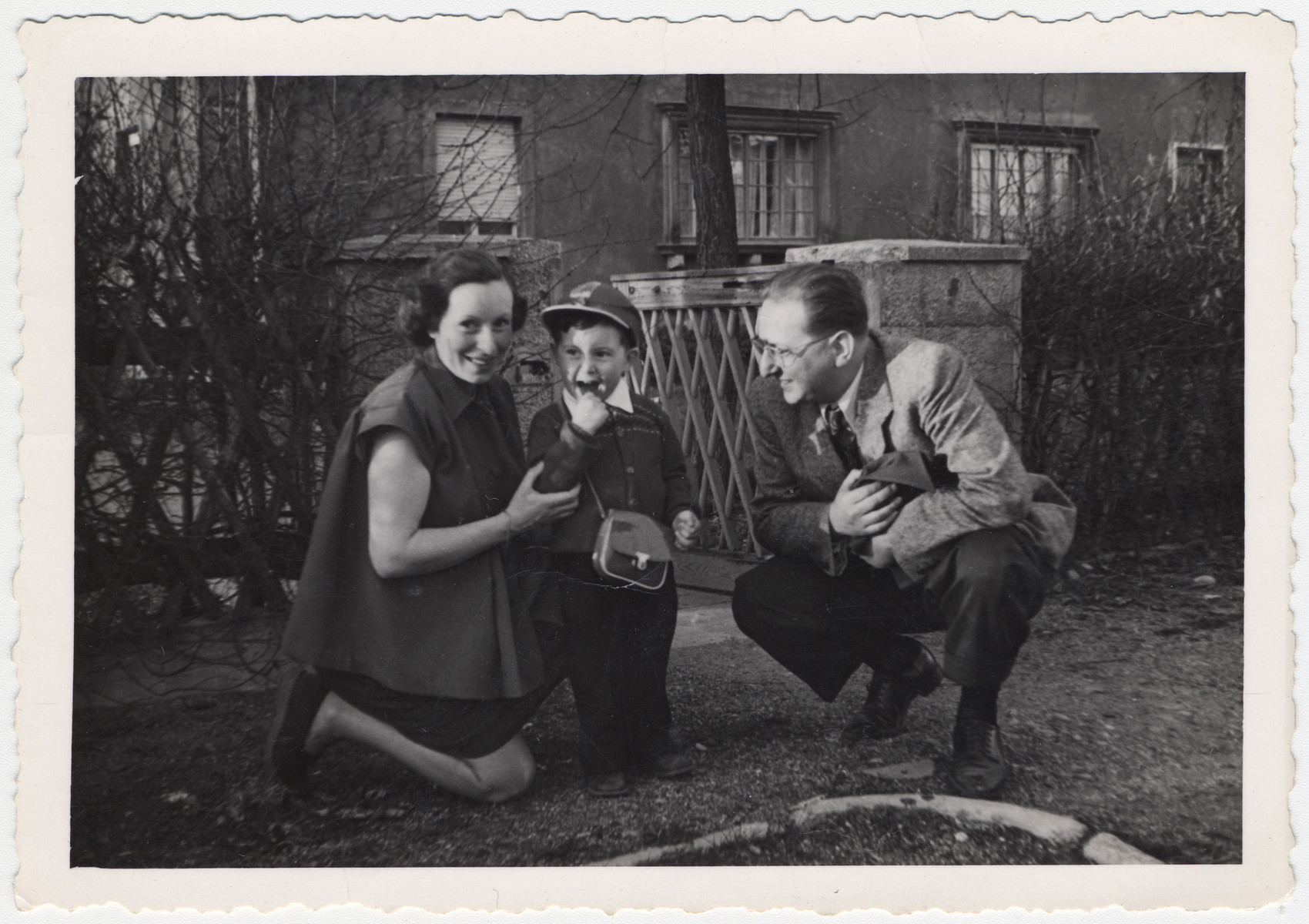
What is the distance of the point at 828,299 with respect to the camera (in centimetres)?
387

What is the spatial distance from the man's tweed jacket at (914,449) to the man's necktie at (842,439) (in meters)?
0.02

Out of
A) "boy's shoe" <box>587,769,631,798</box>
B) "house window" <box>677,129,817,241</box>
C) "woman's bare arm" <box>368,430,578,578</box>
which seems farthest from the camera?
"house window" <box>677,129,817,241</box>

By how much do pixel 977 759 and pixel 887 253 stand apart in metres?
1.61

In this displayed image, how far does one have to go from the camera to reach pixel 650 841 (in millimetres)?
3742

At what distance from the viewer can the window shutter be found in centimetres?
409

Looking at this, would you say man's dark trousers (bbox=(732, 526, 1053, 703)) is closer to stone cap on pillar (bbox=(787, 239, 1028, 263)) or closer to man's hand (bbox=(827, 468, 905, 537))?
man's hand (bbox=(827, 468, 905, 537))

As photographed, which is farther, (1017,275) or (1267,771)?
(1017,275)

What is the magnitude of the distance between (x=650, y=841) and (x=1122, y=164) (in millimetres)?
3003

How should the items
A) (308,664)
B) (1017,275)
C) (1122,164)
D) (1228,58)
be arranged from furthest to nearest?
(1122,164)
(1017,275)
(1228,58)
(308,664)

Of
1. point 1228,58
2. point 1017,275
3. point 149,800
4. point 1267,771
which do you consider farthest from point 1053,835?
point 149,800

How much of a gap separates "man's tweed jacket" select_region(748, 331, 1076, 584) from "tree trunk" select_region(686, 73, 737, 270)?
1.79 feet

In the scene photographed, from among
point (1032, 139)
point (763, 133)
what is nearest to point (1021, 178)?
point (1032, 139)

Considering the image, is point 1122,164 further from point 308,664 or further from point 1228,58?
point 308,664

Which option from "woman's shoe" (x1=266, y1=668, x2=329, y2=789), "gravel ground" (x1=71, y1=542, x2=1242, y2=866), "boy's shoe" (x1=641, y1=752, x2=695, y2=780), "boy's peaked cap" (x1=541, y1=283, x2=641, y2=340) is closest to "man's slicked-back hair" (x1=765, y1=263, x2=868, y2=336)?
"boy's peaked cap" (x1=541, y1=283, x2=641, y2=340)
